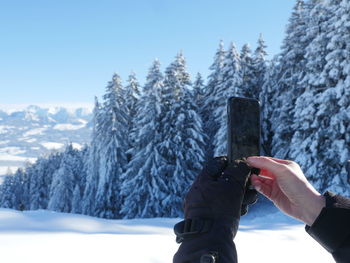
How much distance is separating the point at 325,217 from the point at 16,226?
219 inches

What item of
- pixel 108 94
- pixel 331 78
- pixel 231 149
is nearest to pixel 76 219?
pixel 231 149

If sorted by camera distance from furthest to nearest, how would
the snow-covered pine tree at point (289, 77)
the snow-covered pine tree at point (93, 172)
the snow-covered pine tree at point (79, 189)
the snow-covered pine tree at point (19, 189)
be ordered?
the snow-covered pine tree at point (19, 189), the snow-covered pine tree at point (79, 189), the snow-covered pine tree at point (93, 172), the snow-covered pine tree at point (289, 77)

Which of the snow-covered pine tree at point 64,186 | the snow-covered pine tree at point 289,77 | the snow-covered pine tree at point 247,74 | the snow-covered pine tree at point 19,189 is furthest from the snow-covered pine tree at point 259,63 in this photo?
the snow-covered pine tree at point 19,189

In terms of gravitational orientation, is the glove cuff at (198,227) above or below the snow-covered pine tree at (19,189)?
above

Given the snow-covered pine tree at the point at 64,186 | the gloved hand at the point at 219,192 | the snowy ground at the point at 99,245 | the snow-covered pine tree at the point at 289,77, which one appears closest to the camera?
the gloved hand at the point at 219,192

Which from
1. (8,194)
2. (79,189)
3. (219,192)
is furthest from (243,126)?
(8,194)

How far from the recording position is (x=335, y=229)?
1.67 metres

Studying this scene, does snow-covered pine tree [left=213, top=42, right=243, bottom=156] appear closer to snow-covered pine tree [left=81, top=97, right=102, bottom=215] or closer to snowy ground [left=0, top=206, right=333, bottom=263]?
snow-covered pine tree [left=81, top=97, right=102, bottom=215]

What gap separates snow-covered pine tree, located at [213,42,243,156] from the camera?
90.7 ft

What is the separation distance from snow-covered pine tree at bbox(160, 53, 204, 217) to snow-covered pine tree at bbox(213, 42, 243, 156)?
172 centimetres

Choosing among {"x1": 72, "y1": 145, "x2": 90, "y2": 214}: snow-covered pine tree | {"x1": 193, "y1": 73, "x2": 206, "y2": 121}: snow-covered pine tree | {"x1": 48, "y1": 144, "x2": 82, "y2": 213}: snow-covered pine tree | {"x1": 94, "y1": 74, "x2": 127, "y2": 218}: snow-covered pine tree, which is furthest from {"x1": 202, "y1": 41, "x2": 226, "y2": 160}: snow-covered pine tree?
{"x1": 48, "y1": 144, "x2": 82, "y2": 213}: snow-covered pine tree

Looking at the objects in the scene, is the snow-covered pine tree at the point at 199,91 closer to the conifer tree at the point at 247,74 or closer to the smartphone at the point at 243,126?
the conifer tree at the point at 247,74

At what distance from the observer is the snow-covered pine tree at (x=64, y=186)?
45.1 m

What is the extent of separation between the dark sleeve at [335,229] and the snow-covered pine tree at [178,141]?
84.5ft
